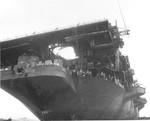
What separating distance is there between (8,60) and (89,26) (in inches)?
332

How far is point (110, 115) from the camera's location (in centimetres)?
1655

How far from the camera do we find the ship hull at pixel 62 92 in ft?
44.0

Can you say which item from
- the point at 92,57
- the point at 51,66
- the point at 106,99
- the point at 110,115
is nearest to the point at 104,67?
the point at 92,57

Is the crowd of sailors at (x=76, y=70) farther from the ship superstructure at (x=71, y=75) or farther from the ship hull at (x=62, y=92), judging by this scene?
the ship hull at (x=62, y=92)

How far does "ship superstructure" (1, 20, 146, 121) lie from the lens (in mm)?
13859

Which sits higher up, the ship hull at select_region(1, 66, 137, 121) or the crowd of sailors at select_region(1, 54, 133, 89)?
the crowd of sailors at select_region(1, 54, 133, 89)

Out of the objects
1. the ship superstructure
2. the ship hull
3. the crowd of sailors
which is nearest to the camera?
the ship hull

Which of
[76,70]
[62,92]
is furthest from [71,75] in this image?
[62,92]

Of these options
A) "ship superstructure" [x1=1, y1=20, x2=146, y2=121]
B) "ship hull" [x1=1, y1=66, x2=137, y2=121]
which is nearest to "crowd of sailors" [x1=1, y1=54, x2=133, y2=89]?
"ship superstructure" [x1=1, y1=20, x2=146, y2=121]

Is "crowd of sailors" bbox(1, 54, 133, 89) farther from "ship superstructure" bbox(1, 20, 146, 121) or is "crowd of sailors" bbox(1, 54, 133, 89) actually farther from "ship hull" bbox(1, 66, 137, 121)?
"ship hull" bbox(1, 66, 137, 121)

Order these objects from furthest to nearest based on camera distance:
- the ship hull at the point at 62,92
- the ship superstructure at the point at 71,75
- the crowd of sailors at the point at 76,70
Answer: the crowd of sailors at the point at 76,70 < the ship superstructure at the point at 71,75 < the ship hull at the point at 62,92

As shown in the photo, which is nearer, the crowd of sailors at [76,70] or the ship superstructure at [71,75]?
the ship superstructure at [71,75]

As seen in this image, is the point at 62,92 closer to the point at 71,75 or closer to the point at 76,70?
the point at 71,75

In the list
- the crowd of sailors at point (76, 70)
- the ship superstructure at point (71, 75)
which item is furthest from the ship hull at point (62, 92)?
the crowd of sailors at point (76, 70)
